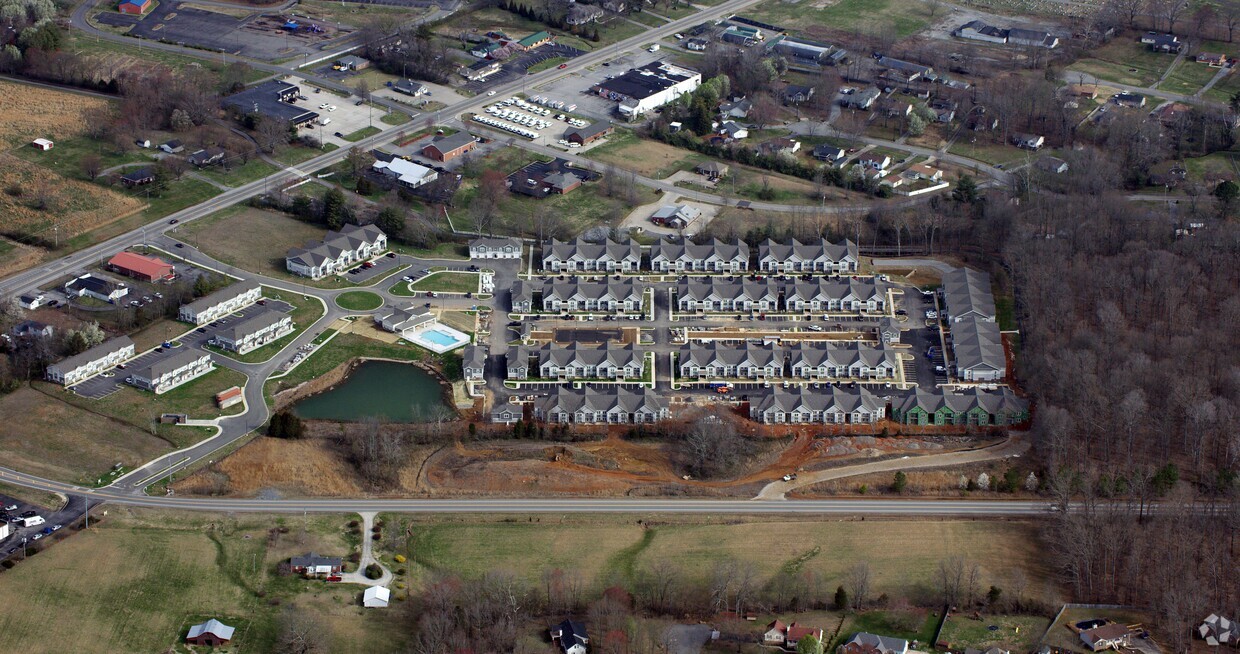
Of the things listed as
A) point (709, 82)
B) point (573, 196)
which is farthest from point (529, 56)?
point (573, 196)

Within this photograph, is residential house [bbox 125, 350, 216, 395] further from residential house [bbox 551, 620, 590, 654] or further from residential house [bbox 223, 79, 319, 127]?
residential house [bbox 223, 79, 319, 127]

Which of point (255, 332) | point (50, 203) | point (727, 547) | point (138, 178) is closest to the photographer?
point (727, 547)

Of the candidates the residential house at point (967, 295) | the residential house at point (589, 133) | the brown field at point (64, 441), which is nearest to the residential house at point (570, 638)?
the brown field at point (64, 441)

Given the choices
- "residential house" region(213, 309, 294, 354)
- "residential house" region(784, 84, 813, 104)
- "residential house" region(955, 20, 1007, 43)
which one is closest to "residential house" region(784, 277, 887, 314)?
"residential house" region(213, 309, 294, 354)

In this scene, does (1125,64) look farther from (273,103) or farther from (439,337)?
(273,103)

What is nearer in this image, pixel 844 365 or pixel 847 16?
pixel 844 365

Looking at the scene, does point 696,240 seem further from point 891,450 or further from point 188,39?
point 188,39

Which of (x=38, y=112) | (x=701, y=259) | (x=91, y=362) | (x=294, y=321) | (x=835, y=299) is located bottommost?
(x=294, y=321)

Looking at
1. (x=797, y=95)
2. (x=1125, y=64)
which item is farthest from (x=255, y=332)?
(x=1125, y=64)
